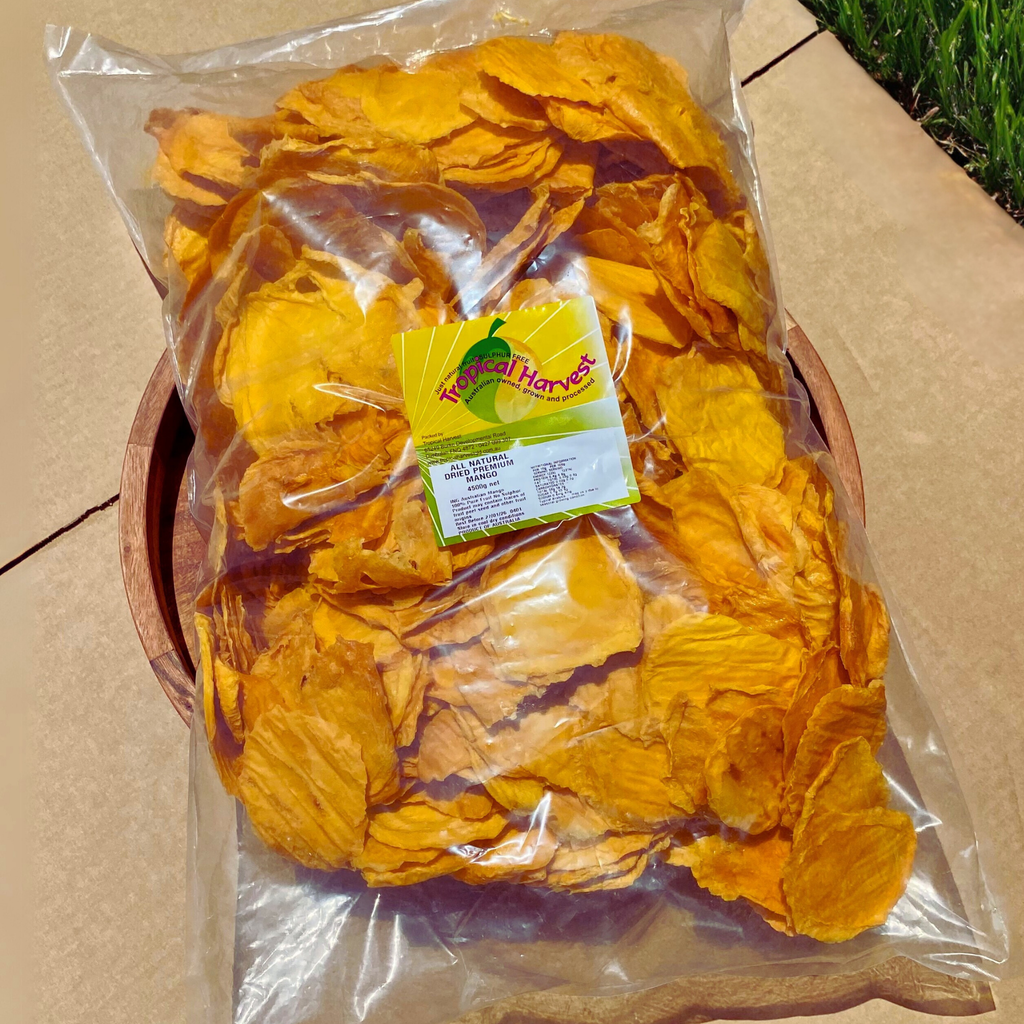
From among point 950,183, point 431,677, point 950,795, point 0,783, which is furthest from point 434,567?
point 950,183

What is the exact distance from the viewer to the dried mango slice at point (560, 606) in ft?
1.83

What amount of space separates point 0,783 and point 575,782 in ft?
1.85

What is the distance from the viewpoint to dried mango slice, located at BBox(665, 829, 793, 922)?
55 centimetres

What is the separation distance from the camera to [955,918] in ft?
2.00

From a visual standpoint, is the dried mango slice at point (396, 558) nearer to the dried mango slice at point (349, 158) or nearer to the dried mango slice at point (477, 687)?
the dried mango slice at point (477, 687)

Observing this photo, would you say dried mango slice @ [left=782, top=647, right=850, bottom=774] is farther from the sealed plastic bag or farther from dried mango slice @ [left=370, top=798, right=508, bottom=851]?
dried mango slice @ [left=370, top=798, right=508, bottom=851]


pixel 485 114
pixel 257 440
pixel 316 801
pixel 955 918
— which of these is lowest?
pixel 955 918

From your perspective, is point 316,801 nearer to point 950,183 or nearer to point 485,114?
point 485,114

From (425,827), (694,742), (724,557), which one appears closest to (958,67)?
(724,557)

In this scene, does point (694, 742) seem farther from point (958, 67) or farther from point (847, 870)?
point (958, 67)

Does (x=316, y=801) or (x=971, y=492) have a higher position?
(x=316, y=801)

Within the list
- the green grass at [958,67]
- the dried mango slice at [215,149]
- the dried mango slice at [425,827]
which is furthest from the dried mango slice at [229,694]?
the green grass at [958,67]

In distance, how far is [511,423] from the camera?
57 centimetres

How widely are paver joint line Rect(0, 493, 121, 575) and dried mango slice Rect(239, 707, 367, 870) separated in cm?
41
